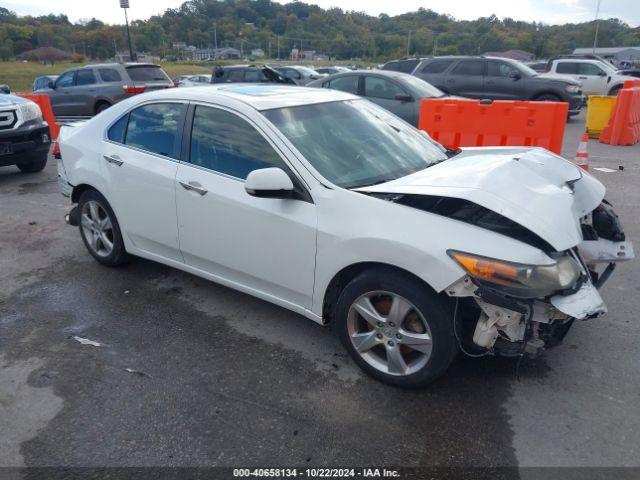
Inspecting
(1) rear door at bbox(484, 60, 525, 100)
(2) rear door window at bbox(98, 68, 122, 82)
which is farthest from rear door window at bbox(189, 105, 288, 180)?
(1) rear door at bbox(484, 60, 525, 100)

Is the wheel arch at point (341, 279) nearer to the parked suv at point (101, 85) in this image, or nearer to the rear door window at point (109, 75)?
Answer: the parked suv at point (101, 85)

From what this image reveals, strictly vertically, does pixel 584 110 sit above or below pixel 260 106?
below

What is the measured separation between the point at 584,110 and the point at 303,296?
62.2 ft

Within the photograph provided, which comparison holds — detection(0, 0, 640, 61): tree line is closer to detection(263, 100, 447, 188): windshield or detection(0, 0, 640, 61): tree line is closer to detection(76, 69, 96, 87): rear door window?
detection(76, 69, 96, 87): rear door window

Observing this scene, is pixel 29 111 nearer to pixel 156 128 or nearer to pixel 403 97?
pixel 156 128

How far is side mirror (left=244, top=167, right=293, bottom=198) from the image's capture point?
9.78ft

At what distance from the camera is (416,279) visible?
2.74m

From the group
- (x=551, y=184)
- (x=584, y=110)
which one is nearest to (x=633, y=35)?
(x=584, y=110)

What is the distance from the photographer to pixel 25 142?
7.89 m

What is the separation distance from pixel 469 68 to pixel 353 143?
40.1 ft

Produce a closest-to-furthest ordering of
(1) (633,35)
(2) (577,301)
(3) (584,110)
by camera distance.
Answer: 1. (2) (577,301)
2. (3) (584,110)
3. (1) (633,35)

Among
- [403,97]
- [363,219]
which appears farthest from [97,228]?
[403,97]

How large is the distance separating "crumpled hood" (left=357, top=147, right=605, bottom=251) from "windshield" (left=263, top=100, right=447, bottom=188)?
0.59ft

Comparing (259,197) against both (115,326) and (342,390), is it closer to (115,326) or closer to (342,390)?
(342,390)
